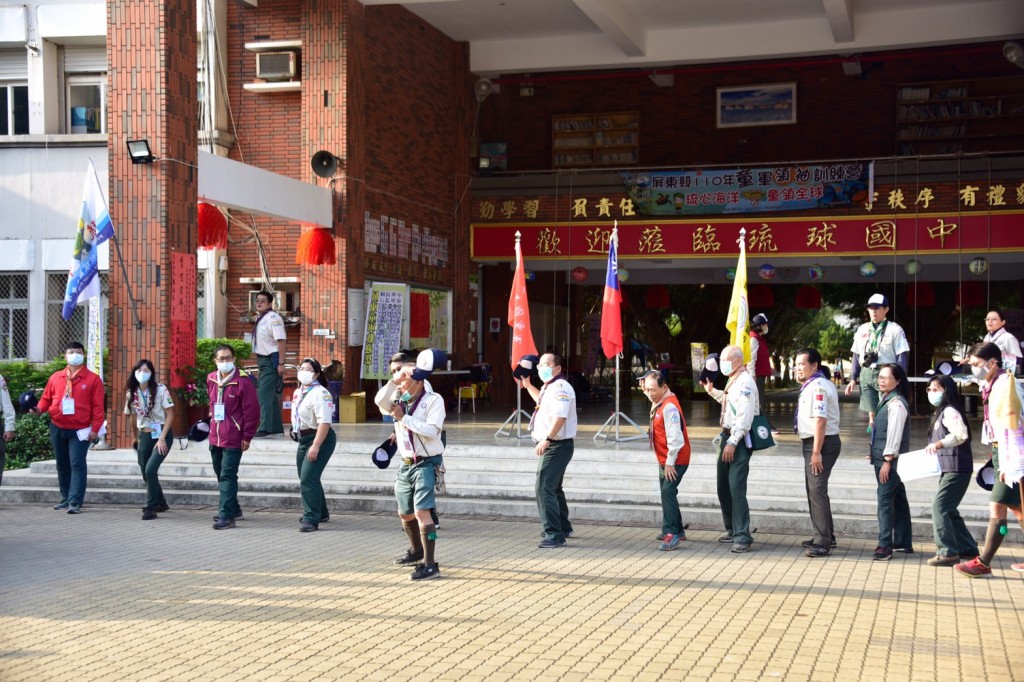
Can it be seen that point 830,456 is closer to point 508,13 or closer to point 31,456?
point 31,456

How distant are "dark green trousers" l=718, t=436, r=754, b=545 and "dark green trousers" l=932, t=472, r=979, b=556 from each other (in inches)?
56.8

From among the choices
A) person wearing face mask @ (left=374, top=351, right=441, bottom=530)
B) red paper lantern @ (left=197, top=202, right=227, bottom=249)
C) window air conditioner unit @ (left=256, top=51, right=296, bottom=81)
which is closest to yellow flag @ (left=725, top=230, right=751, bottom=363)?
person wearing face mask @ (left=374, top=351, right=441, bottom=530)

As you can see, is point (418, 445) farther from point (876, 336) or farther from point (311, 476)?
point (876, 336)

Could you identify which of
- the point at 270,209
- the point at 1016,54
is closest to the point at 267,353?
the point at 270,209

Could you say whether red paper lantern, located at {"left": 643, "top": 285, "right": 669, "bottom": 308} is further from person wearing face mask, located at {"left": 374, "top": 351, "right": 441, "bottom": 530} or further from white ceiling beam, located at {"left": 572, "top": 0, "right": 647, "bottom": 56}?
person wearing face mask, located at {"left": 374, "top": 351, "right": 441, "bottom": 530}

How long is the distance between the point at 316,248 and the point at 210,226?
1501 millimetres

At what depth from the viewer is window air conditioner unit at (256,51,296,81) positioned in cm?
1758

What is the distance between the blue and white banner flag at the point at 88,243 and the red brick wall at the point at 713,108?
1008 cm

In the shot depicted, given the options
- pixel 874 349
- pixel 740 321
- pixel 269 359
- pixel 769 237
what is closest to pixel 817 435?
pixel 874 349

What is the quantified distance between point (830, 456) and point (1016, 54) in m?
12.1

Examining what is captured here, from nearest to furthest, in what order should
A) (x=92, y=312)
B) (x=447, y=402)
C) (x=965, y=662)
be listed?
(x=965, y=662), (x=92, y=312), (x=447, y=402)

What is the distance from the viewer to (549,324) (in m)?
26.1

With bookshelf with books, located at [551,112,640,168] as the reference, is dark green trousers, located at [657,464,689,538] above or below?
below

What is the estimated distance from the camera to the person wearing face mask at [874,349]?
1119 cm
